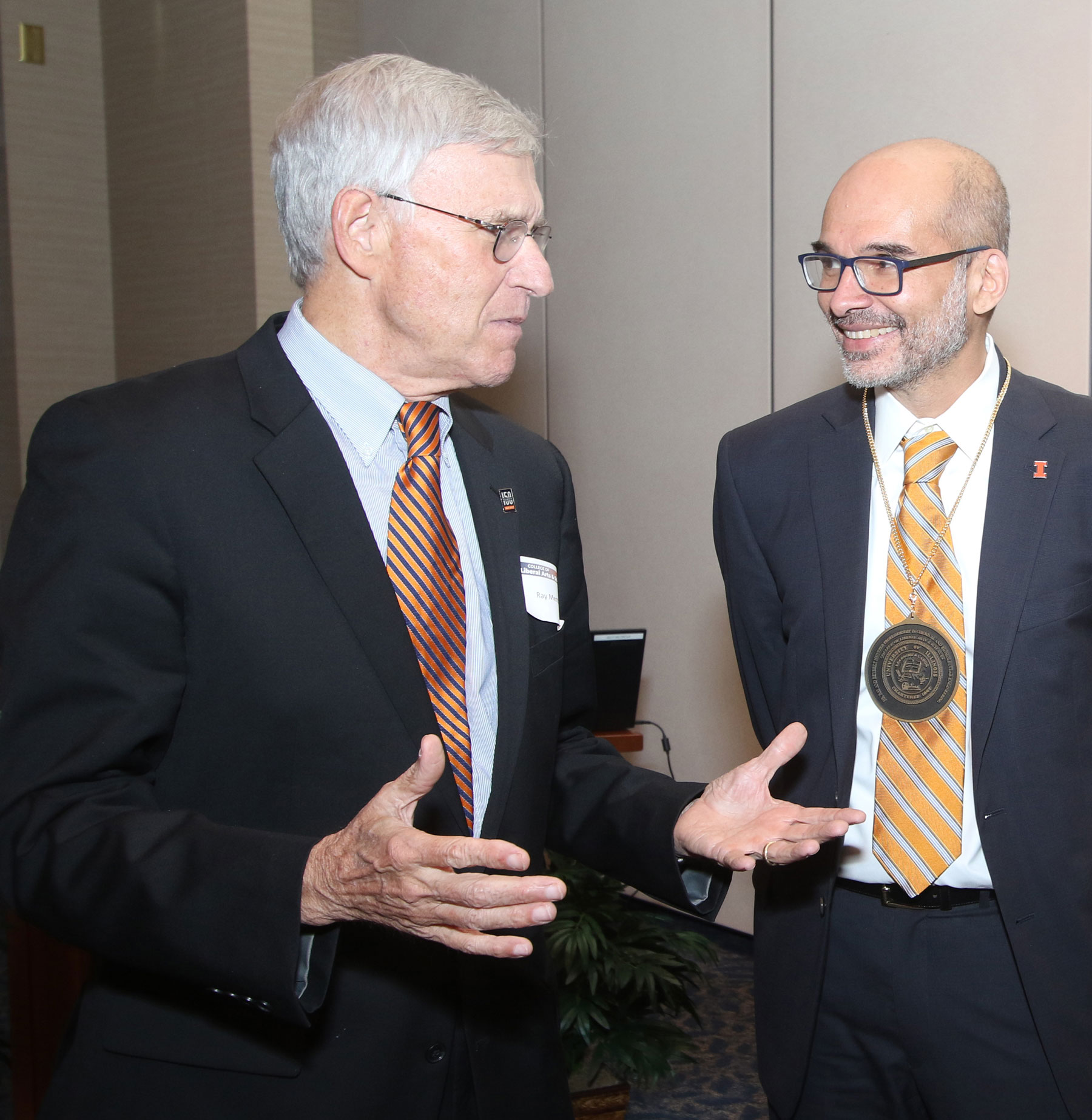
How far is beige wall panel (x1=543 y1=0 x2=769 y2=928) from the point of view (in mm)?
4074

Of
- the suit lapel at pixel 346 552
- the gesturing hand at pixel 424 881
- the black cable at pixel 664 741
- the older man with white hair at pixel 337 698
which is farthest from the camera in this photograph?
the black cable at pixel 664 741

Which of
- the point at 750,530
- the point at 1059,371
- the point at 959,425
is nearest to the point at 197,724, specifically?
the point at 750,530

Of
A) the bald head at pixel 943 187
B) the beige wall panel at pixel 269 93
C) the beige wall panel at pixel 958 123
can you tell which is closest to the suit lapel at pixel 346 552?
the bald head at pixel 943 187

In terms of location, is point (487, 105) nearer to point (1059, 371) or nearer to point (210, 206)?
point (1059, 371)

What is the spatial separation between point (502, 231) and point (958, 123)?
7.45ft

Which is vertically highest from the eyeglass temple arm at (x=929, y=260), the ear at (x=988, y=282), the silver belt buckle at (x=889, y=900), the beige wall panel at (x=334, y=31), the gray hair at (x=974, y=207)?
the beige wall panel at (x=334, y=31)

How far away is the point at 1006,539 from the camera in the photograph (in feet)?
A: 6.32

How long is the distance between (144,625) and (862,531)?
4.22 feet

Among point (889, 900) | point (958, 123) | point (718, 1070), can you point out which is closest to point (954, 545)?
point (889, 900)

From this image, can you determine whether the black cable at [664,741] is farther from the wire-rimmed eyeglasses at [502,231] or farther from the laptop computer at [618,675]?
the wire-rimmed eyeglasses at [502,231]

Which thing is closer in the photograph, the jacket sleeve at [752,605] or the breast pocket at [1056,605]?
the breast pocket at [1056,605]

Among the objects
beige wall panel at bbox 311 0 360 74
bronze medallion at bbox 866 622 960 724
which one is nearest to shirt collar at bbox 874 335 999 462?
bronze medallion at bbox 866 622 960 724

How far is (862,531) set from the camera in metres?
2.05

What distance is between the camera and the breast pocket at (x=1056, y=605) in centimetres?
188
